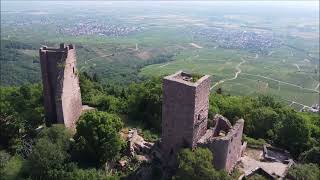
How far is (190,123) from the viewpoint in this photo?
24219 millimetres

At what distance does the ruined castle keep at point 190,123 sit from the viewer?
23.8m

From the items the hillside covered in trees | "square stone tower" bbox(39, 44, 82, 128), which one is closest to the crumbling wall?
the hillside covered in trees

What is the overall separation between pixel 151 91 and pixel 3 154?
13113 mm

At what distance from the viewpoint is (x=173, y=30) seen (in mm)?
190250

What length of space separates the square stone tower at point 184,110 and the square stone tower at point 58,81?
26.4 feet

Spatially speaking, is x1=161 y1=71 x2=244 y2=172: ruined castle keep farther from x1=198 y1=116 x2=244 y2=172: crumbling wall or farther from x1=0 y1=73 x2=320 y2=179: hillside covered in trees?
x1=0 y1=73 x2=320 y2=179: hillside covered in trees

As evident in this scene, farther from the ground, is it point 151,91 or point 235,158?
point 151,91

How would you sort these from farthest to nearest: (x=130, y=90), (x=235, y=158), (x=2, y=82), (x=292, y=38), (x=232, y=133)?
(x=292, y=38) → (x=2, y=82) → (x=130, y=90) → (x=235, y=158) → (x=232, y=133)

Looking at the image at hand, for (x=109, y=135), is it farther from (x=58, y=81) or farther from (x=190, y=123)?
(x=58, y=81)

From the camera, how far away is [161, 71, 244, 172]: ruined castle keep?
78.2ft

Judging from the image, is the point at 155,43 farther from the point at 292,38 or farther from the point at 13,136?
the point at 13,136

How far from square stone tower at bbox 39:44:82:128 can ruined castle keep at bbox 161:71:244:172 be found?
797 cm

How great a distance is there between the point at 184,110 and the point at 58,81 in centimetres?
986

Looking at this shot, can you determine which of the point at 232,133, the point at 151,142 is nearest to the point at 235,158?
the point at 232,133
